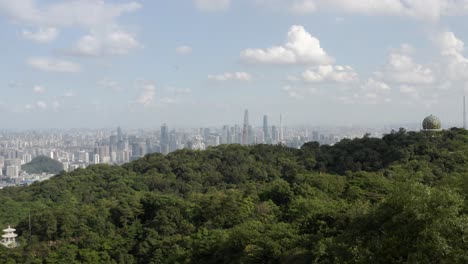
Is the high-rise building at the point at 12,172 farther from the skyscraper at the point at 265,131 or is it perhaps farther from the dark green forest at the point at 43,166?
the skyscraper at the point at 265,131

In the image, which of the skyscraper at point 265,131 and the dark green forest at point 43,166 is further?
the dark green forest at point 43,166

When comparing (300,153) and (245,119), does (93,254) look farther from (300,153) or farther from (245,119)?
(245,119)

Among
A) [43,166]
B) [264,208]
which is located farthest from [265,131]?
[264,208]

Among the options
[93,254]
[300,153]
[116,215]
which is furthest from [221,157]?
[93,254]

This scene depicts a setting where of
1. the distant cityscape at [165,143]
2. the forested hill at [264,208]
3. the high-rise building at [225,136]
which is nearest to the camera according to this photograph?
the forested hill at [264,208]

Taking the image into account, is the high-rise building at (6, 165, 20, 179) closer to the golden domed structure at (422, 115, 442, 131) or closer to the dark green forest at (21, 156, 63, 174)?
the dark green forest at (21, 156, 63, 174)

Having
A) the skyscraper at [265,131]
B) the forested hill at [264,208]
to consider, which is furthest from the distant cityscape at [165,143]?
the forested hill at [264,208]
